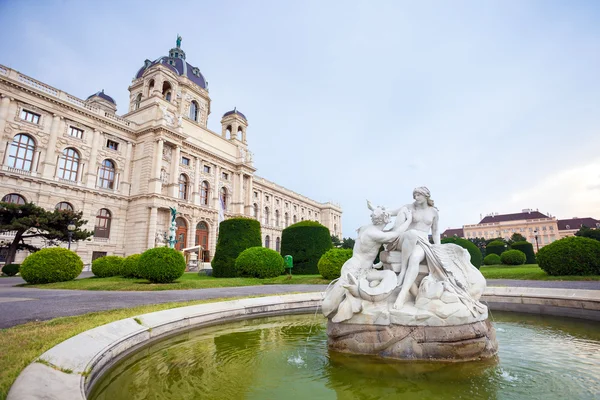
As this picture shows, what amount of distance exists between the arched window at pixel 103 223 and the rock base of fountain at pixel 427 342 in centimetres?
3055

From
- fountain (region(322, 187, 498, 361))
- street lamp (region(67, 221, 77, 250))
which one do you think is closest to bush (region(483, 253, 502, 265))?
fountain (region(322, 187, 498, 361))

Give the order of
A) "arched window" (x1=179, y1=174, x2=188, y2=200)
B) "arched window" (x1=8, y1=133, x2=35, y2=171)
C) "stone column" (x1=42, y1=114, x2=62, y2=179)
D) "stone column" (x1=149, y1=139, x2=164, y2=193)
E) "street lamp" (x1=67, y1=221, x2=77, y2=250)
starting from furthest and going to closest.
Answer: "arched window" (x1=179, y1=174, x2=188, y2=200) < "stone column" (x1=149, y1=139, x2=164, y2=193) < "stone column" (x1=42, y1=114, x2=62, y2=179) < "arched window" (x1=8, y1=133, x2=35, y2=171) < "street lamp" (x1=67, y1=221, x2=77, y2=250)

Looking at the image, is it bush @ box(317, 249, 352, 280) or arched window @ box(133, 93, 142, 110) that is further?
arched window @ box(133, 93, 142, 110)

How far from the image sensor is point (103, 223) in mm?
27781

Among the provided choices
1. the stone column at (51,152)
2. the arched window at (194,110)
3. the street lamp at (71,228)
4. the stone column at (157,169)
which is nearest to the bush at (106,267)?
the street lamp at (71,228)

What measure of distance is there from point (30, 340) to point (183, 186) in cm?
3260

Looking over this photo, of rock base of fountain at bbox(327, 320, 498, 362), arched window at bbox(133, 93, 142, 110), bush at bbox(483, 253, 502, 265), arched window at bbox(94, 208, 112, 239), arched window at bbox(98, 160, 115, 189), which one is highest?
arched window at bbox(133, 93, 142, 110)

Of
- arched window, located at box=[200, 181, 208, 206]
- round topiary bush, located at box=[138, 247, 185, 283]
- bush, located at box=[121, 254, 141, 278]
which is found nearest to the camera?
round topiary bush, located at box=[138, 247, 185, 283]

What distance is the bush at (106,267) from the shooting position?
1633 cm

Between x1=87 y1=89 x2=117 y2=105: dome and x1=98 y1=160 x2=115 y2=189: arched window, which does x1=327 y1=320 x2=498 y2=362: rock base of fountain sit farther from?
x1=87 y1=89 x2=117 y2=105: dome

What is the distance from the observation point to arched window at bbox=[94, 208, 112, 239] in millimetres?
27172

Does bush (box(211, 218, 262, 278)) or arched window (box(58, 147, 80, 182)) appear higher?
arched window (box(58, 147, 80, 182))

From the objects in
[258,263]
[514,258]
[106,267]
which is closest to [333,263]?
[258,263]

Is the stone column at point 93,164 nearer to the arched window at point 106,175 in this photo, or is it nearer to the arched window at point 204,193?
the arched window at point 106,175
